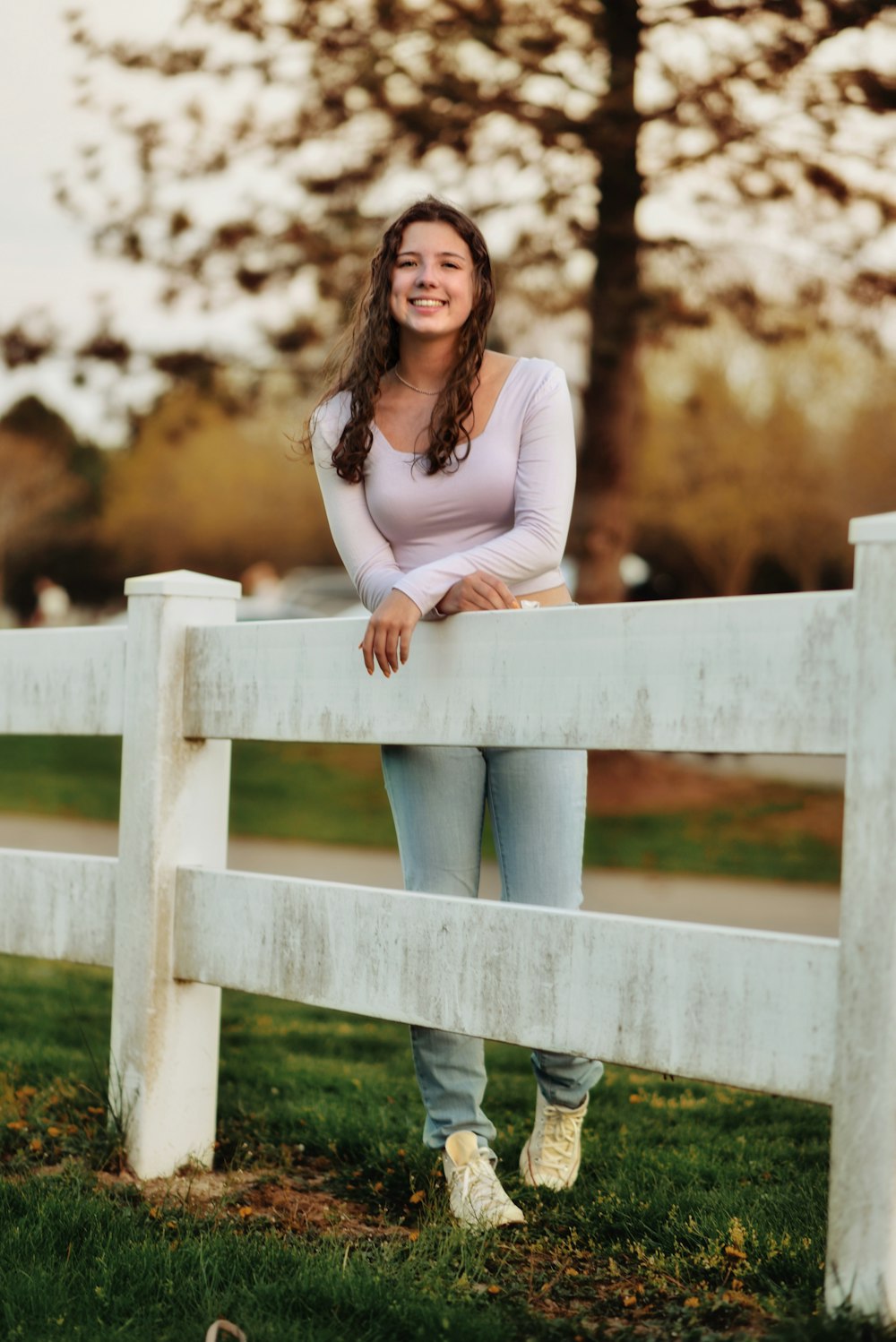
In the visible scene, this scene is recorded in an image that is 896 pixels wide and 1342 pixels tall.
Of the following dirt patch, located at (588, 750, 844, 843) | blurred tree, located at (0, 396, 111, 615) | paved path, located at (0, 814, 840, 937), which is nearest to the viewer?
paved path, located at (0, 814, 840, 937)

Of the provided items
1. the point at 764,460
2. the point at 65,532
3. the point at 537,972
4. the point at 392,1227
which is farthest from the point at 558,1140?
the point at 65,532

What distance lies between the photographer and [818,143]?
11805 mm

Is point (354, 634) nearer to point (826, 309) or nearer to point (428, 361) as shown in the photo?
point (428, 361)

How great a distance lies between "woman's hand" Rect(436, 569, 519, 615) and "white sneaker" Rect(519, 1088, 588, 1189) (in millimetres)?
1146

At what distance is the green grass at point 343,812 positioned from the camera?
10547 mm

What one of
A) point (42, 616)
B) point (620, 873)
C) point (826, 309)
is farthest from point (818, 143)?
point (42, 616)

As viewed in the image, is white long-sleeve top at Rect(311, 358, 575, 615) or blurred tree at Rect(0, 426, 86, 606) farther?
blurred tree at Rect(0, 426, 86, 606)

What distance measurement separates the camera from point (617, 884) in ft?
30.0

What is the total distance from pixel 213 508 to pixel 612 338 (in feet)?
108

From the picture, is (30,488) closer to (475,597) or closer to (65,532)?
(65,532)

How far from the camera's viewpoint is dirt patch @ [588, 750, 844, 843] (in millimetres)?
12734

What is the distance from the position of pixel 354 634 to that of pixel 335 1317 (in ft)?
4.29

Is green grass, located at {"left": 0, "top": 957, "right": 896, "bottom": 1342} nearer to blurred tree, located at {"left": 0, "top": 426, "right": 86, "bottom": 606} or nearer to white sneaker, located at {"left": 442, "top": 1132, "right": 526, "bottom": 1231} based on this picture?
white sneaker, located at {"left": 442, "top": 1132, "right": 526, "bottom": 1231}

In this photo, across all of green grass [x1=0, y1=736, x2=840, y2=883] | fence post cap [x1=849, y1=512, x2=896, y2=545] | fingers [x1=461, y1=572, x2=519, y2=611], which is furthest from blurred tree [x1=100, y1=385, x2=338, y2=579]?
fence post cap [x1=849, y1=512, x2=896, y2=545]
